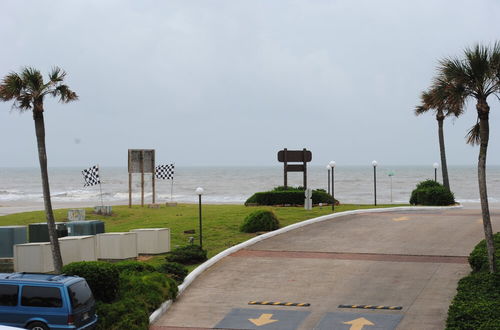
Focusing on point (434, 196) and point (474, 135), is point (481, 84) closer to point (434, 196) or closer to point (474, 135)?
point (474, 135)

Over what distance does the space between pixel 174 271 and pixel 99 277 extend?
→ 351cm

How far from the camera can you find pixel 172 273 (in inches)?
743

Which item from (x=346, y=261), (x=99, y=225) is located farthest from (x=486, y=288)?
(x=99, y=225)

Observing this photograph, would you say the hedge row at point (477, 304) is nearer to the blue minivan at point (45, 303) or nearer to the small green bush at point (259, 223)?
the blue minivan at point (45, 303)

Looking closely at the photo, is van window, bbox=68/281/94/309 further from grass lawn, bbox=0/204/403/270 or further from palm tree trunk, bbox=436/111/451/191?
palm tree trunk, bbox=436/111/451/191

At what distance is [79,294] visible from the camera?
13656 mm

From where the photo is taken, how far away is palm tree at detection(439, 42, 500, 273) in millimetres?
15930

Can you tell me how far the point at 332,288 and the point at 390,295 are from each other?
5.35 feet

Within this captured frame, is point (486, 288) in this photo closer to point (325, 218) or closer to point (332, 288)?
point (332, 288)

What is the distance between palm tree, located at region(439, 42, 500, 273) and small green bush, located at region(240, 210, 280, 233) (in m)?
11.8

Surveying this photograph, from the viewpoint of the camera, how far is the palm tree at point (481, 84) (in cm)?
1593

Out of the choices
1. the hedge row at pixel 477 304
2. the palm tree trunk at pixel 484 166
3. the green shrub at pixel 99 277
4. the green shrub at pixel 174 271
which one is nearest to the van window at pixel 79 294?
the green shrub at pixel 99 277

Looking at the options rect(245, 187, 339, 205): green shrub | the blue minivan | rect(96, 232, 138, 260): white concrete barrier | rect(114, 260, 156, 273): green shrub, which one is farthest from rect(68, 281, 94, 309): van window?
rect(245, 187, 339, 205): green shrub

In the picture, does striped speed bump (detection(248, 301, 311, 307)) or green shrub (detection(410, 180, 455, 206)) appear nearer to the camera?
striped speed bump (detection(248, 301, 311, 307))
